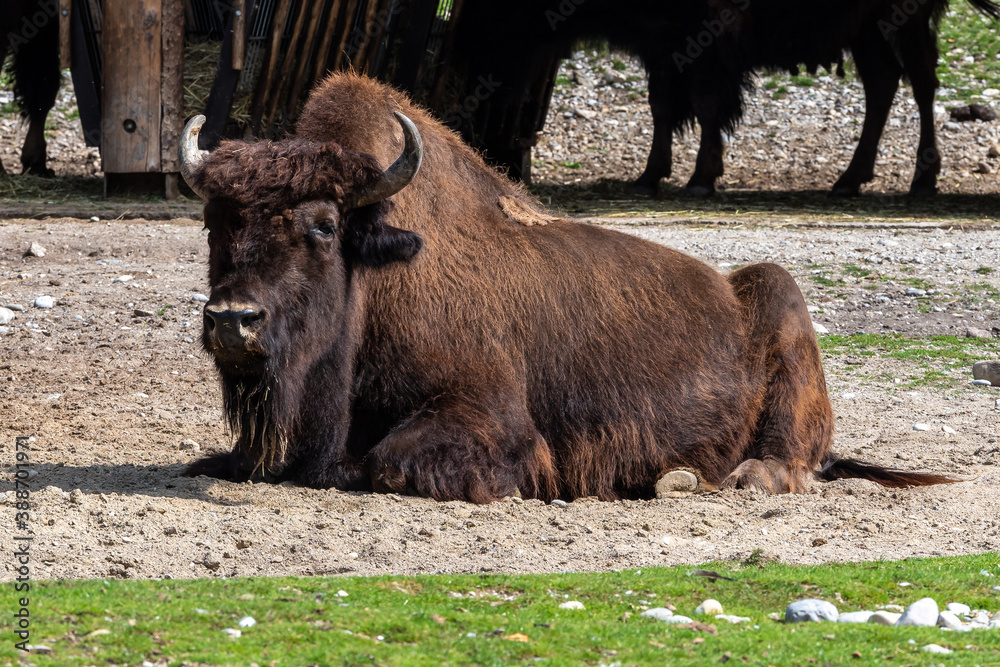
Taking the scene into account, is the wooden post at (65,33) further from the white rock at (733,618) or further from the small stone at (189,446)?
the white rock at (733,618)

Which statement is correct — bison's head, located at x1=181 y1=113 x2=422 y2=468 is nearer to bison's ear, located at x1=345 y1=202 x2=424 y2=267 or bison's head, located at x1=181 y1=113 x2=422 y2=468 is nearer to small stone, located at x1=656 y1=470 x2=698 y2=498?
bison's ear, located at x1=345 y1=202 x2=424 y2=267

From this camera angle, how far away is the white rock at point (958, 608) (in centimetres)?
392

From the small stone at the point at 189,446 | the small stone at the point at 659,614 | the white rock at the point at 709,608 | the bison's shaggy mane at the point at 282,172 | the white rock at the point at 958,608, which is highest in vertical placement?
the bison's shaggy mane at the point at 282,172

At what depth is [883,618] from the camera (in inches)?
148

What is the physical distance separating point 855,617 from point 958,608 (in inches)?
14.5

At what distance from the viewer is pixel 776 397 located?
6.35 metres

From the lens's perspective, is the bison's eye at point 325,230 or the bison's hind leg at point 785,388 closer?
the bison's eye at point 325,230

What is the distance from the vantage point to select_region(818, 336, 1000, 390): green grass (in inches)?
336

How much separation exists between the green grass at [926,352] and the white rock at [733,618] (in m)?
4.97

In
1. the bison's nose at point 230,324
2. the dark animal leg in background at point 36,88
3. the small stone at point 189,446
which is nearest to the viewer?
the bison's nose at point 230,324

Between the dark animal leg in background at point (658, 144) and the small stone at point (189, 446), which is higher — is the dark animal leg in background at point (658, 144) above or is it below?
above

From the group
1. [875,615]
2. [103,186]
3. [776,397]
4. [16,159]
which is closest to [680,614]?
[875,615]

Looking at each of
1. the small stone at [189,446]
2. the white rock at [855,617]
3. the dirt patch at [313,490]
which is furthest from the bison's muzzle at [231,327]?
the white rock at [855,617]

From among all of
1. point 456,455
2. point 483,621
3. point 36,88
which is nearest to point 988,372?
point 456,455
